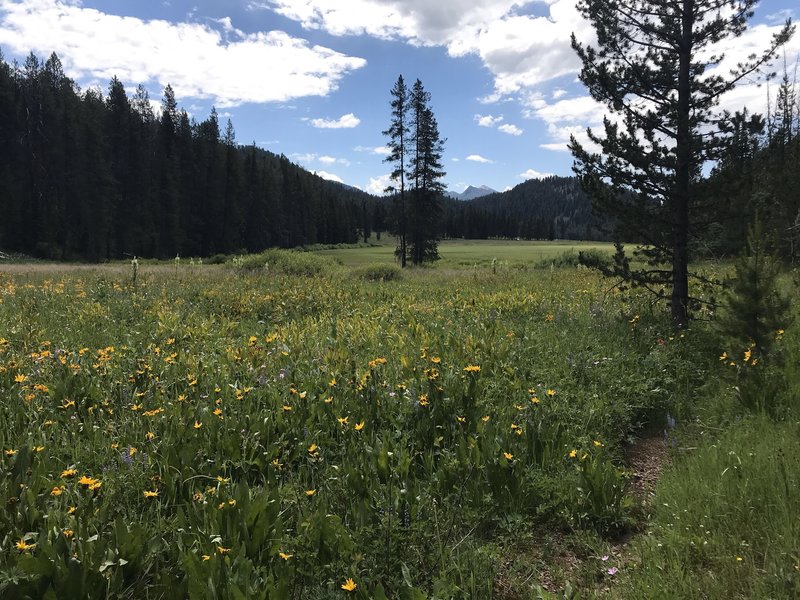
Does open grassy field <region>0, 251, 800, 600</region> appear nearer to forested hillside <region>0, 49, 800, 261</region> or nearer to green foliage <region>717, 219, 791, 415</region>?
green foliage <region>717, 219, 791, 415</region>

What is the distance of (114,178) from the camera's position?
53.8m

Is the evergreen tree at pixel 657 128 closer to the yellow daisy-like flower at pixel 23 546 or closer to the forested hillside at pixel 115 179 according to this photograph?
the yellow daisy-like flower at pixel 23 546

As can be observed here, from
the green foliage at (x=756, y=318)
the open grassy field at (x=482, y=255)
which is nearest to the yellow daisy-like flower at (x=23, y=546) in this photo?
the green foliage at (x=756, y=318)

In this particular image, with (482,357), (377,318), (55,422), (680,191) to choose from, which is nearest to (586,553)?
(482,357)

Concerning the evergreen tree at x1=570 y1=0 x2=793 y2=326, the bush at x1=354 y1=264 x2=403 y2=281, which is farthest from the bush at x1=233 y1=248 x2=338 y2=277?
the evergreen tree at x1=570 y1=0 x2=793 y2=326

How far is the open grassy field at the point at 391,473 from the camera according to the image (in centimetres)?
245

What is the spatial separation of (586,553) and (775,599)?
0.98 meters

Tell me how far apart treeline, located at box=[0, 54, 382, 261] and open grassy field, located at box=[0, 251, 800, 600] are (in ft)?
179

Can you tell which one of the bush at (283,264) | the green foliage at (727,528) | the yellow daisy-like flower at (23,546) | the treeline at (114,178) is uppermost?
the treeline at (114,178)

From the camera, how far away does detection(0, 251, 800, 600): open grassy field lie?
2.45m

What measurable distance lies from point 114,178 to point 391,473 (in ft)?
203

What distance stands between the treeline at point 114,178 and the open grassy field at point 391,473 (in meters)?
54.7

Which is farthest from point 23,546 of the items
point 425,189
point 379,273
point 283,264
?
point 425,189

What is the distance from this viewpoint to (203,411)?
13.1ft
